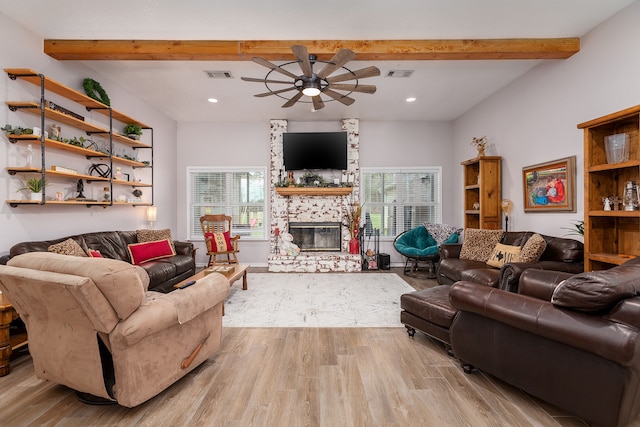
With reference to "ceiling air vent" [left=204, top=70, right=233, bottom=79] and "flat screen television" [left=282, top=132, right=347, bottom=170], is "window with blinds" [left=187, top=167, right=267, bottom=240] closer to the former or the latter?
"flat screen television" [left=282, top=132, right=347, bottom=170]

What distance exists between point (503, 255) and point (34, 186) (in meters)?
5.32

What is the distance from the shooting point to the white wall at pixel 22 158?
2898 millimetres

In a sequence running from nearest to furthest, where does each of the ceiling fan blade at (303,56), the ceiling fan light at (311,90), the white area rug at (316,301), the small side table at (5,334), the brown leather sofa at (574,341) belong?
1. the brown leather sofa at (574,341)
2. the small side table at (5,334)
3. the ceiling fan blade at (303,56)
4. the ceiling fan light at (311,90)
5. the white area rug at (316,301)

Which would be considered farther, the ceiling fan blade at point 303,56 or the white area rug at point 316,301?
the white area rug at point 316,301

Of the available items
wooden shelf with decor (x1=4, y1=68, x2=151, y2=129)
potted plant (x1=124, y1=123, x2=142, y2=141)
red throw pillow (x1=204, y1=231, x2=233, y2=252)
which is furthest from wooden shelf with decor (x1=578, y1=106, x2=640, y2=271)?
potted plant (x1=124, y1=123, x2=142, y2=141)

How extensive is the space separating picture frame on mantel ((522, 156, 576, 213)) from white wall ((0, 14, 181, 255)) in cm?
602

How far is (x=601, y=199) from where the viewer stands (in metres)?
2.83

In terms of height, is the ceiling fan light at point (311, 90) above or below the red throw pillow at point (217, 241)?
above

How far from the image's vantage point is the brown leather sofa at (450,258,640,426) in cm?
147

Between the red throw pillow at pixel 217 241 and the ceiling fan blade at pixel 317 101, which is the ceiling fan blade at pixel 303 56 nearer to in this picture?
the ceiling fan blade at pixel 317 101

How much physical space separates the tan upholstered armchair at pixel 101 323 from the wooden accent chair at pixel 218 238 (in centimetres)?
323

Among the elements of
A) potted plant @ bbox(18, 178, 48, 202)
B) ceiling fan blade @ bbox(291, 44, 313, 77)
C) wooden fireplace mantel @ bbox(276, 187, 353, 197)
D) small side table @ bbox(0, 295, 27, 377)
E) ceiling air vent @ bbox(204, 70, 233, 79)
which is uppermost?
ceiling air vent @ bbox(204, 70, 233, 79)

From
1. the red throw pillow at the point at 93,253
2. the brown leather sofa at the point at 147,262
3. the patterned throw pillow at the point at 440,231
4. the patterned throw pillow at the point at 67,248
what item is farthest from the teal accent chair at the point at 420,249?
the patterned throw pillow at the point at 67,248

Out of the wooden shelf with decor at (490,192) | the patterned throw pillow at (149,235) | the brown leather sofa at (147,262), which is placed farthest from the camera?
the wooden shelf with decor at (490,192)
